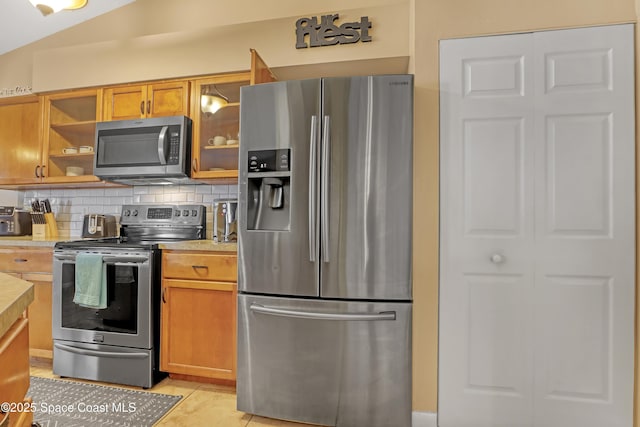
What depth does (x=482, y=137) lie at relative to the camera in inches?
71.7

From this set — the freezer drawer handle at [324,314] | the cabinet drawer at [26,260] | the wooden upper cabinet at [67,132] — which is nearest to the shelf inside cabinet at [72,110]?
the wooden upper cabinet at [67,132]

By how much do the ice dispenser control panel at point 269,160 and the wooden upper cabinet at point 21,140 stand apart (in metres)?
2.19

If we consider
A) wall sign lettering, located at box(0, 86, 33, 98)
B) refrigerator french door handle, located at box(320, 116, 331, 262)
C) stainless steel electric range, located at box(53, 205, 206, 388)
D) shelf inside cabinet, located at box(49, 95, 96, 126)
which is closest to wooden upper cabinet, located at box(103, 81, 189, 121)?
shelf inside cabinet, located at box(49, 95, 96, 126)

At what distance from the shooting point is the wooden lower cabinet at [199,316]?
2193mm

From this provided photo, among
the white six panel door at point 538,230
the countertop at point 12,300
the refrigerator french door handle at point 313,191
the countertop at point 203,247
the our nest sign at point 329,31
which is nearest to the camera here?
the countertop at point 12,300

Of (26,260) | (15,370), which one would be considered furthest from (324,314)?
(26,260)

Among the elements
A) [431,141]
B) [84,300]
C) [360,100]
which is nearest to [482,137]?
[431,141]

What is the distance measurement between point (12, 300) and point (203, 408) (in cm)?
162

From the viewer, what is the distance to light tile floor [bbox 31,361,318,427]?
1902 millimetres

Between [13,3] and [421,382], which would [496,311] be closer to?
[421,382]

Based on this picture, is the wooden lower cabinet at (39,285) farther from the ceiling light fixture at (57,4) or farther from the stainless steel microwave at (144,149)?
the ceiling light fixture at (57,4)

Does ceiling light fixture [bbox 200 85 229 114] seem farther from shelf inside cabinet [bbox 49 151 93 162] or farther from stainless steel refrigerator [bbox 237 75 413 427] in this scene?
shelf inside cabinet [bbox 49 151 93 162]

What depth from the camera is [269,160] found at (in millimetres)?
1921

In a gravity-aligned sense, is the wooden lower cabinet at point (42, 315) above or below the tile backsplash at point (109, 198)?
below
